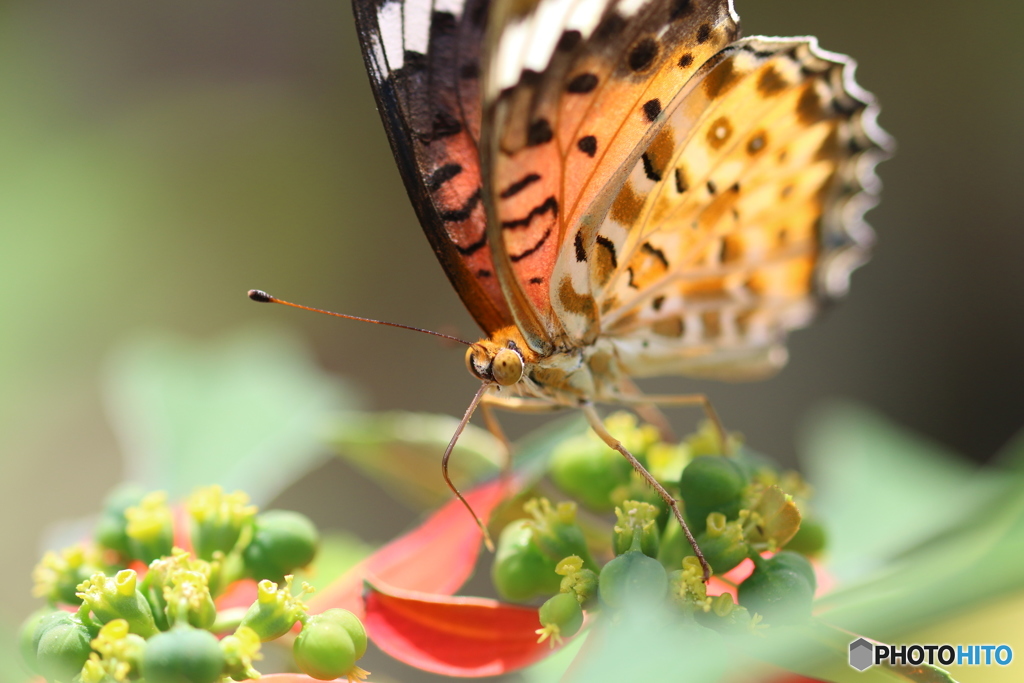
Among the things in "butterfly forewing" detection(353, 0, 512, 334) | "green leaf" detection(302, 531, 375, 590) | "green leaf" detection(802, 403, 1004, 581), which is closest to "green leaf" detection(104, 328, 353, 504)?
"green leaf" detection(302, 531, 375, 590)

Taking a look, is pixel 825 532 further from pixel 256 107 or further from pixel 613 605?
→ pixel 256 107

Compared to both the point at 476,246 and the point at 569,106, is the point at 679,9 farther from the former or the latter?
the point at 476,246

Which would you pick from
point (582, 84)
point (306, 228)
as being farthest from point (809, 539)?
point (306, 228)

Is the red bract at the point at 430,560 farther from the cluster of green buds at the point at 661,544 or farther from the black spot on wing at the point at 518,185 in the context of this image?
the black spot on wing at the point at 518,185

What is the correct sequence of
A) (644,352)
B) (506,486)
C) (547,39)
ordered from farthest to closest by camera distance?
(644,352) → (506,486) → (547,39)

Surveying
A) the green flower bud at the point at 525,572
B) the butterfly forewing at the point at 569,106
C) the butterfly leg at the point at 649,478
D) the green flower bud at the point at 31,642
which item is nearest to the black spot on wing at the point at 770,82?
the butterfly forewing at the point at 569,106

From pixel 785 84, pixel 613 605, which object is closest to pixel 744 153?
pixel 785 84
